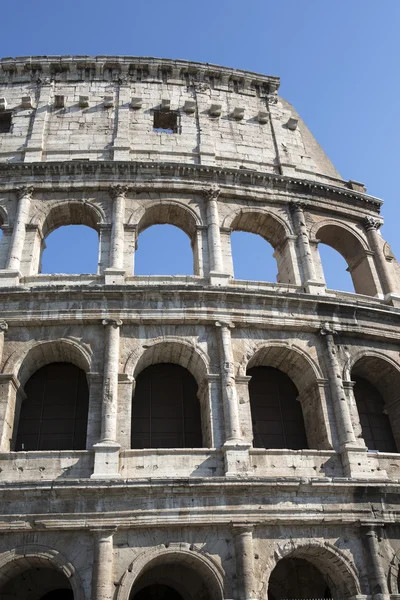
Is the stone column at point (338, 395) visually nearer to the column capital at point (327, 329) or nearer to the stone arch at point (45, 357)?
the column capital at point (327, 329)

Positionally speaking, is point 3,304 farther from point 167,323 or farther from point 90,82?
point 90,82

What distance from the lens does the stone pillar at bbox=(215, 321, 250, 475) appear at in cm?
1066

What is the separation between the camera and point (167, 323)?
1224 cm

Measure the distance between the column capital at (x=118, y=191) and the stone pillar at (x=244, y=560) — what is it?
27.4 ft

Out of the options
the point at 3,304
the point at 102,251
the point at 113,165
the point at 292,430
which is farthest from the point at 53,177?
→ the point at 292,430

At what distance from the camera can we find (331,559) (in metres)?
10.4

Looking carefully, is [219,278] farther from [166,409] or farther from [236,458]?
[236,458]

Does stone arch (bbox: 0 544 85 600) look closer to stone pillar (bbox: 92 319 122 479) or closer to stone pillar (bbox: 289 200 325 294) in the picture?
stone pillar (bbox: 92 319 122 479)

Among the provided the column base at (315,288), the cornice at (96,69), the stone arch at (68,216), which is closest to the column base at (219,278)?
the column base at (315,288)

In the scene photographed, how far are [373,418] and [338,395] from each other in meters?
1.84

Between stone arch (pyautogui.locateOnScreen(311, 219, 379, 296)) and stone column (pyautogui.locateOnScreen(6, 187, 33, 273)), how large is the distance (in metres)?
7.35

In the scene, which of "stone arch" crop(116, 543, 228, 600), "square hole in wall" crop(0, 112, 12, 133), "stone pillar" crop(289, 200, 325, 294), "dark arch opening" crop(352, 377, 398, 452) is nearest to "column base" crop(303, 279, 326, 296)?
"stone pillar" crop(289, 200, 325, 294)

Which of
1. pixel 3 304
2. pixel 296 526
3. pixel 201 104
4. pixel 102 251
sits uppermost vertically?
pixel 201 104

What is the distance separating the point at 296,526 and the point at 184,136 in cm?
1087
